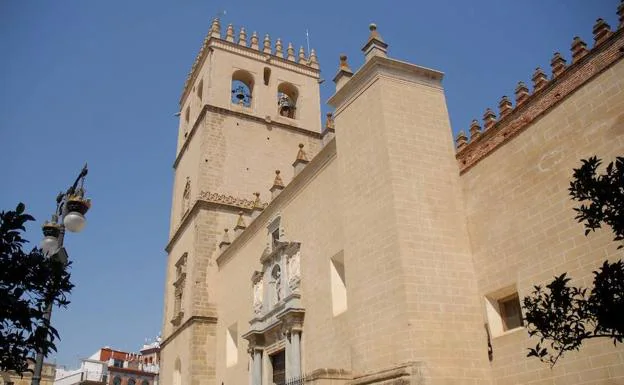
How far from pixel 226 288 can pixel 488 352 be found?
10385 mm

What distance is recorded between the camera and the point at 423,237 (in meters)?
9.54

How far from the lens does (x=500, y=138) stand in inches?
381

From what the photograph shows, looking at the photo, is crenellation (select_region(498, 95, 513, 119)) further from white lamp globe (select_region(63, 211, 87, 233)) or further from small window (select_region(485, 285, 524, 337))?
white lamp globe (select_region(63, 211, 87, 233))

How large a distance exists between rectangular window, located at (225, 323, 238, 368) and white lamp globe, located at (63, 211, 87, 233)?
9.16 meters

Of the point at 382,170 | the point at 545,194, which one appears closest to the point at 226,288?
the point at 382,170

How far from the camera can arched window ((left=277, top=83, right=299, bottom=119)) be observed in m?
23.4

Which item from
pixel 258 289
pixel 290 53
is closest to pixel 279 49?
pixel 290 53

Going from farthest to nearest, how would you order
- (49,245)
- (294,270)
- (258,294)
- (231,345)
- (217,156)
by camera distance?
(217,156)
(231,345)
(258,294)
(294,270)
(49,245)

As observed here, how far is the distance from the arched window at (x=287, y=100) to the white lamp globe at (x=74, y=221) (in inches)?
607

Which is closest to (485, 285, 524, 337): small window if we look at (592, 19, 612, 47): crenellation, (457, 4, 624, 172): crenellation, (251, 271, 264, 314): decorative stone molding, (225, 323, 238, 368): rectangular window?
(457, 4, 624, 172): crenellation

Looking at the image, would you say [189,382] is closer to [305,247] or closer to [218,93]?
[305,247]

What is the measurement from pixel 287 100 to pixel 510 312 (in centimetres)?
1630

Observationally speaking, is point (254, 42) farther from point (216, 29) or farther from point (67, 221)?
point (67, 221)

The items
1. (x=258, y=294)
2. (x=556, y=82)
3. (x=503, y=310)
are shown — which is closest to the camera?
(x=556, y=82)
